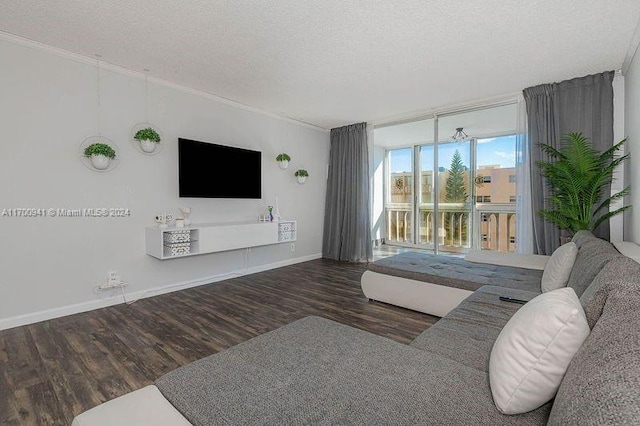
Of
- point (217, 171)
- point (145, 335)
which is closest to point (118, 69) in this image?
point (217, 171)

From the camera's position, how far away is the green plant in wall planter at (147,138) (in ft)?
10.2

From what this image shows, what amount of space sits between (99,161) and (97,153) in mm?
74

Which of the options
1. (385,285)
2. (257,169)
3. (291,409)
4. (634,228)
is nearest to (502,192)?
(634,228)

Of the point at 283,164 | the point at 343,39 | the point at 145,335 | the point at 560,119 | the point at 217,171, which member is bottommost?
the point at 145,335

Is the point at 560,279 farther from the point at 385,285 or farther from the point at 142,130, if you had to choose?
the point at 142,130

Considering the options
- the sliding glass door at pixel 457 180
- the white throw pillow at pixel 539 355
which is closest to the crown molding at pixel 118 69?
the sliding glass door at pixel 457 180

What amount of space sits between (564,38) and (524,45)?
0.91ft

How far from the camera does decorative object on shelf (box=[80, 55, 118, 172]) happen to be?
2811mm

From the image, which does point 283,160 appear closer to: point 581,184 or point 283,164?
point 283,164

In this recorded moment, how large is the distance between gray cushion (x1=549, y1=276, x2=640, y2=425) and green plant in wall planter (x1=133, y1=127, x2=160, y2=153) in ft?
11.7

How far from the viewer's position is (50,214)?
106 inches

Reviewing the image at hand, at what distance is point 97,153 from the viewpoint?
2805mm

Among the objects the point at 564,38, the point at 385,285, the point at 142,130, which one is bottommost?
the point at 385,285

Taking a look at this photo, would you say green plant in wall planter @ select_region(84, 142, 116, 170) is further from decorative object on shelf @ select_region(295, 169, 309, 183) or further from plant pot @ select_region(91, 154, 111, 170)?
decorative object on shelf @ select_region(295, 169, 309, 183)
